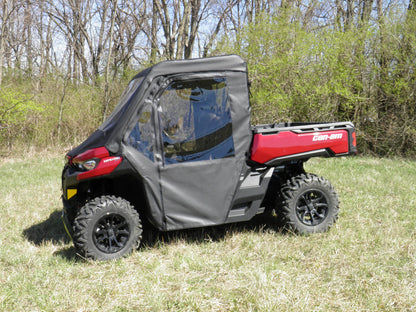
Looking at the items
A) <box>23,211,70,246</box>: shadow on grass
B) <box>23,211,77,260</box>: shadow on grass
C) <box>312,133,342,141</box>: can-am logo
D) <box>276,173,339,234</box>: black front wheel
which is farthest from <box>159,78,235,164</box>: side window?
<box>23,211,70,246</box>: shadow on grass

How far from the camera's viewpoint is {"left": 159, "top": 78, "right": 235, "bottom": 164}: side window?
3766 millimetres

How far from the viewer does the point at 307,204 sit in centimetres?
436

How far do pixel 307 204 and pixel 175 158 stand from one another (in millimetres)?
1572

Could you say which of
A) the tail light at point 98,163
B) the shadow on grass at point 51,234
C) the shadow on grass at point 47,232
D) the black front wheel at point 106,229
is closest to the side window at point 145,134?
the tail light at point 98,163

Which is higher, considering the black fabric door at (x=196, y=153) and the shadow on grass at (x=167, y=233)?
the black fabric door at (x=196, y=153)

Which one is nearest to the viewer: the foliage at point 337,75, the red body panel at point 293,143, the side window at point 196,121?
the side window at point 196,121

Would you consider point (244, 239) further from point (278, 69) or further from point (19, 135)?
point (19, 135)

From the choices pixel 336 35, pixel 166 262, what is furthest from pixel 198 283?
pixel 336 35

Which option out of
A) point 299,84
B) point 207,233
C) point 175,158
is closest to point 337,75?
point 299,84

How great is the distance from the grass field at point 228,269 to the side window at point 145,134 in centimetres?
100

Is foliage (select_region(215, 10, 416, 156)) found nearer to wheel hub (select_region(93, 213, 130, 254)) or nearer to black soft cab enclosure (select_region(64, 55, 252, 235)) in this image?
black soft cab enclosure (select_region(64, 55, 252, 235))

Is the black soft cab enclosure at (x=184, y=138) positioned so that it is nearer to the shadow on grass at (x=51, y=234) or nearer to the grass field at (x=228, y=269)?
the grass field at (x=228, y=269)

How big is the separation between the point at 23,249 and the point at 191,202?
5.83 feet

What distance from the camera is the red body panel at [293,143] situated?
399 cm
